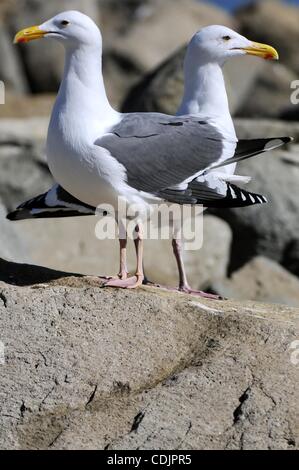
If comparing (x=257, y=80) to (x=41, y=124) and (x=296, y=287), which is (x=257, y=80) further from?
(x=296, y=287)

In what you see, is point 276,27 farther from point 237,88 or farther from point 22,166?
point 22,166

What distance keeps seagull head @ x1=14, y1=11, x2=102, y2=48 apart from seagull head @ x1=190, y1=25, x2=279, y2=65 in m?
0.89

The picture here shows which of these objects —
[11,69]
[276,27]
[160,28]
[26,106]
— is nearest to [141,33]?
[160,28]

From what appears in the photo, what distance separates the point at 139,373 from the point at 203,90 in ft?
7.76

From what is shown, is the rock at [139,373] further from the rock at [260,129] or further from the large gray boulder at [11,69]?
the large gray boulder at [11,69]

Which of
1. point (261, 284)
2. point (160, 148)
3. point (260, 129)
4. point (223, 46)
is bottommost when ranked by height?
point (261, 284)

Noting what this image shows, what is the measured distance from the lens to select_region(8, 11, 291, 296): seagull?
6777mm

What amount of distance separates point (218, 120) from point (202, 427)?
242cm

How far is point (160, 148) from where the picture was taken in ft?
23.2

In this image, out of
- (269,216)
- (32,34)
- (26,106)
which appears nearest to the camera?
(32,34)

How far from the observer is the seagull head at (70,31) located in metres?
7.11

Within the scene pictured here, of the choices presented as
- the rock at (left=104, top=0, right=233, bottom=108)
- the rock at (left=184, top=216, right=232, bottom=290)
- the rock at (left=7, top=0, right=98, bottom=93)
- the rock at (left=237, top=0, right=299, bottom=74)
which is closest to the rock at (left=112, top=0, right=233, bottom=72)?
the rock at (left=104, top=0, right=233, bottom=108)

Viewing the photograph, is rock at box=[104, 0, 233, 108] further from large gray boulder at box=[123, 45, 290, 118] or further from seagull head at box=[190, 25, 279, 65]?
seagull head at box=[190, 25, 279, 65]

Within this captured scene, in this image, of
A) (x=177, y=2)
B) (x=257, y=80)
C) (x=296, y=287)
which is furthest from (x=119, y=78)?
(x=296, y=287)
